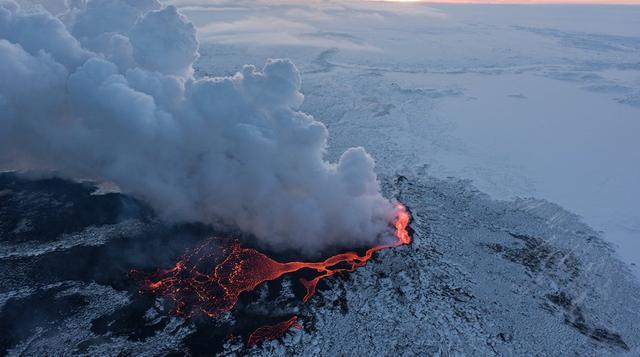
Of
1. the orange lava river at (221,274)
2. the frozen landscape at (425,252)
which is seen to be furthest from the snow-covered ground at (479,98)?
the orange lava river at (221,274)

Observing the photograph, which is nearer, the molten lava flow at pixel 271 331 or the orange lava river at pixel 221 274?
the molten lava flow at pixel 271 331

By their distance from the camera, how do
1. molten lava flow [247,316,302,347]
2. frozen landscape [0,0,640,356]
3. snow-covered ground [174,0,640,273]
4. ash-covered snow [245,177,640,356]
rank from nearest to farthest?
molten lava flow [247,316,302,347] < frozen landscape [0,0,640,356] < ash-covered snow [245,177,640,356] < snow-covered ground [174,0,640,273]

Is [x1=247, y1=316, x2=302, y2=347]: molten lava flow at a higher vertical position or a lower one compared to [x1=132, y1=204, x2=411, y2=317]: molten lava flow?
lower

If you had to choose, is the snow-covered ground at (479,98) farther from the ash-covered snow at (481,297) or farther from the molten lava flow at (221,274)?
the molten lava flow at (221,274)

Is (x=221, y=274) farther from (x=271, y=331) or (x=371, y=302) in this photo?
(x=371, y=302)

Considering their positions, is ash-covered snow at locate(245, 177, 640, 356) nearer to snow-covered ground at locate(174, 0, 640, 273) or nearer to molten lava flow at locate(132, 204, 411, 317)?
molten lava flow at locate(132, 204, 411, 317)

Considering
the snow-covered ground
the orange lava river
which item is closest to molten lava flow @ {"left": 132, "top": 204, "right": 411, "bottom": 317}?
the orange lava river

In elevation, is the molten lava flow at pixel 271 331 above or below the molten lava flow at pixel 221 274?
below
